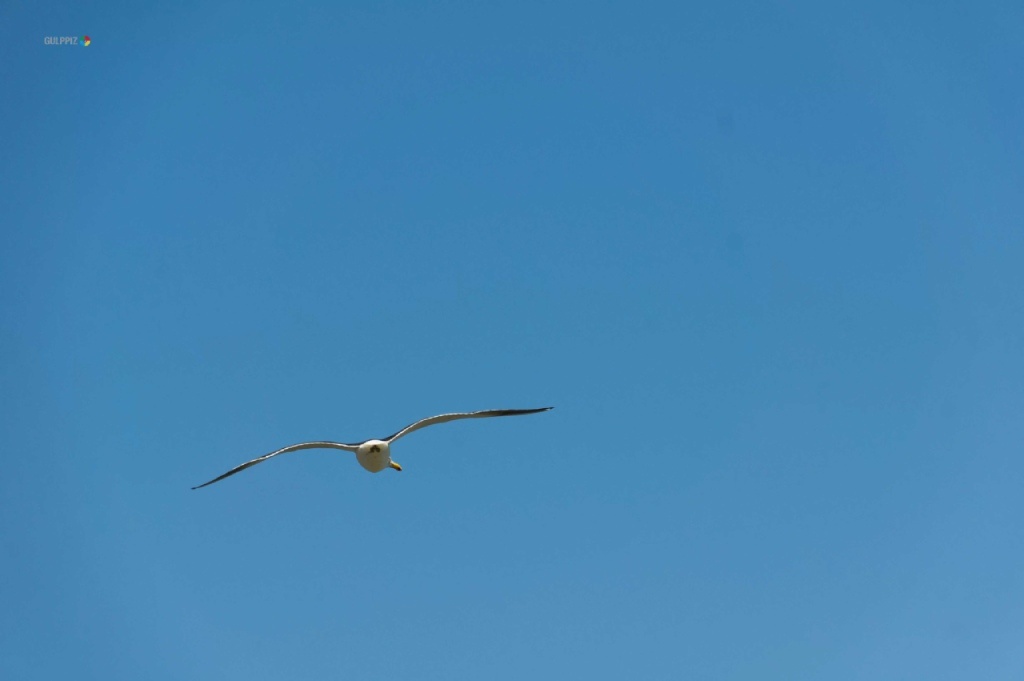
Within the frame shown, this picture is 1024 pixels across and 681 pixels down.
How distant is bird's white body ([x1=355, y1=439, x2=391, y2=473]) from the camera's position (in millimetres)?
40000

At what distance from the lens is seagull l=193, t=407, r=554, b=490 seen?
39875 mm

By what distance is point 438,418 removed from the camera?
39.6 meters

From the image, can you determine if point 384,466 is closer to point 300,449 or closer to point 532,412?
point 300,449

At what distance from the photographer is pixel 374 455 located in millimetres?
40156

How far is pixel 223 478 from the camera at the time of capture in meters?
40.4

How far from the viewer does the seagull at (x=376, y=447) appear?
3988 cm

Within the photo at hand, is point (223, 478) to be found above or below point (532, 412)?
below

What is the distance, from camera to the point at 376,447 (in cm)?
3994

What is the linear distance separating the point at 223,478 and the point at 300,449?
289 cm

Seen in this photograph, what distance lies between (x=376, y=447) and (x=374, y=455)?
0.39 metres

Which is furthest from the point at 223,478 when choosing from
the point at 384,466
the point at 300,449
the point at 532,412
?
the point at 532,412

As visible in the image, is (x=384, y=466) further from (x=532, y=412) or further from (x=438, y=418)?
(x=532, y=412)

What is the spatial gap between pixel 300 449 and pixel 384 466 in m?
3.08

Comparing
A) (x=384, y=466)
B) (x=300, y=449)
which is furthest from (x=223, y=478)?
(x=384, y=466)
